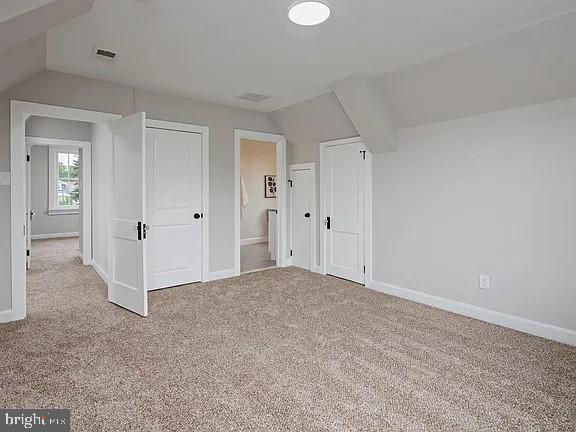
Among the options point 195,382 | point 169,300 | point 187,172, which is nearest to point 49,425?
point 195,382

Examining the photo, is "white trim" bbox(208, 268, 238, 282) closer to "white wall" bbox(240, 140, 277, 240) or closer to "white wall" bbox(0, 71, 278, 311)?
"white wall" bbox(0, 71, 278, 311)

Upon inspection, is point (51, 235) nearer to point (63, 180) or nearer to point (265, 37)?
point (63, 180)

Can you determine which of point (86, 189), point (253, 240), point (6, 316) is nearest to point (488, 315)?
point (6, 316)

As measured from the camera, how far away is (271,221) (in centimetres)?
697

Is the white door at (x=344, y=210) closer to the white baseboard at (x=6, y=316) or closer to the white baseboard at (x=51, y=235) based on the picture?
the white baseboard at (x=6, y=316)

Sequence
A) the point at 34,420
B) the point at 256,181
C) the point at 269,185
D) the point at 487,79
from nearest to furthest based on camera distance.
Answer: the point at 34,420, the point at 487,79, the point at 256,181, the point at 269,185

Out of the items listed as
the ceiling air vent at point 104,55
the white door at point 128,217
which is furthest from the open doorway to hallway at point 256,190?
the ceiling air vent at point 104,55

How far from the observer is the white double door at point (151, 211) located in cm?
345

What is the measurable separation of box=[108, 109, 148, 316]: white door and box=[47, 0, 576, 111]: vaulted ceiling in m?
0.64

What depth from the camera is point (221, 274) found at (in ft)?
16.1

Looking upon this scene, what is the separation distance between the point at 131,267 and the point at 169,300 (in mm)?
606

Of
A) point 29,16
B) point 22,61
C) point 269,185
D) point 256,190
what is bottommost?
point 256,190

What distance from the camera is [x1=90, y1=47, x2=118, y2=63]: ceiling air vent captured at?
299 cm

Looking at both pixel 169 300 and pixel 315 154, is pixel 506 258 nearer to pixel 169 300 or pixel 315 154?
pixel 315 154
